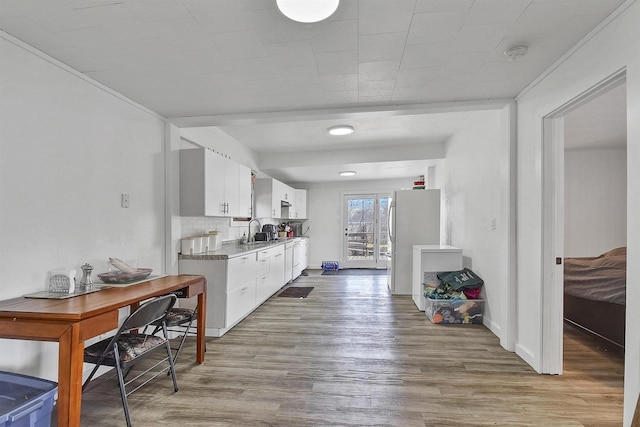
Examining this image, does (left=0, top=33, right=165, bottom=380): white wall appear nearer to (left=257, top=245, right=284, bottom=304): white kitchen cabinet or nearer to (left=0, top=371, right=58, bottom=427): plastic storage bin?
(left=0, top=371, right=58, bottom=427): plastic storage bin

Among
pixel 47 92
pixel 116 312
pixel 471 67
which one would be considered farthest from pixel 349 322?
pixel 47 92

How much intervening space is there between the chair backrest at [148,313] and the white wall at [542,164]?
8.69 feet

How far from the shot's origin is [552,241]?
7.70 ft

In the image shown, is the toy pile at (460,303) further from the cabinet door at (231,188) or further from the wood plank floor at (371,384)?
the cabinet door at (231,188)

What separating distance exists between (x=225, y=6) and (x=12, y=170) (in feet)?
5.19

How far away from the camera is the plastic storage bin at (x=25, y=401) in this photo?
1.29 metres

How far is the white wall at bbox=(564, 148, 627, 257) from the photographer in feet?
15.6

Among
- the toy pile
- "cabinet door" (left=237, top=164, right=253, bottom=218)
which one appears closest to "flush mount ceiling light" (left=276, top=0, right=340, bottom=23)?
"cabinet door" (left=237, top=164, right=253, bottom=218)

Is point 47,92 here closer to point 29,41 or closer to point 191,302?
point 29,41

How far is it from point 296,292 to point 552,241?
3.77 metres

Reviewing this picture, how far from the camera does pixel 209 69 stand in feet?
7.35

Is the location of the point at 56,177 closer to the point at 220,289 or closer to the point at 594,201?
the point at 220,289

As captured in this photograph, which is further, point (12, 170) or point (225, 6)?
point (12, 170)

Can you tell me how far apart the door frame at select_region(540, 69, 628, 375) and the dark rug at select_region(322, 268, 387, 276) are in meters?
4.53
